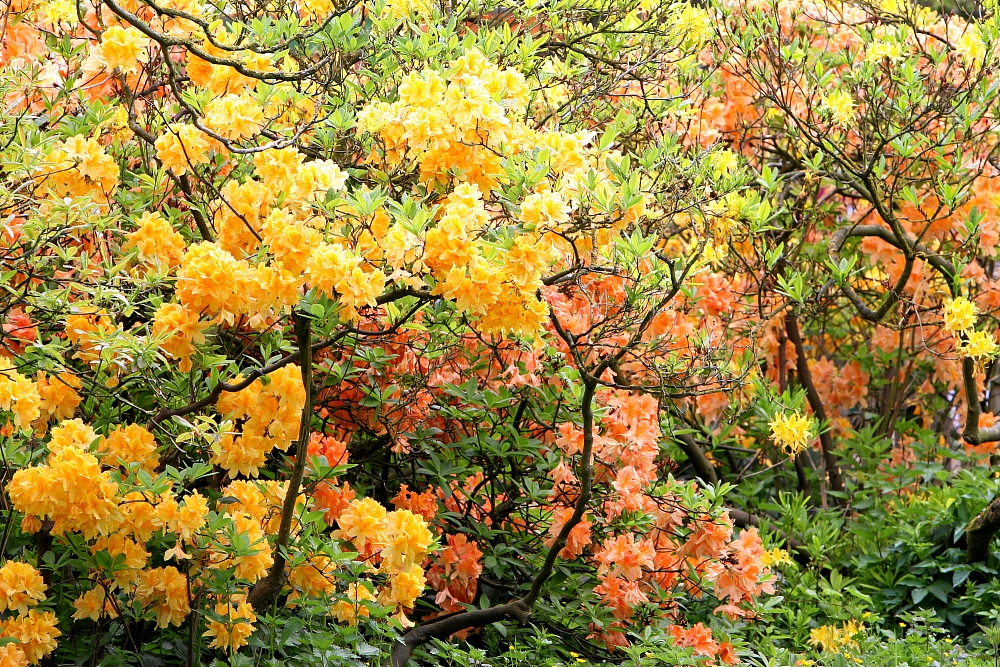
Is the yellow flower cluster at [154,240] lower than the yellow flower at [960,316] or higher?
lower

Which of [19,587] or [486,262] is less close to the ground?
[486,262]

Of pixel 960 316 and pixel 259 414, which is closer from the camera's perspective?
pixel 259 414

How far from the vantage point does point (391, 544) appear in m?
2.88

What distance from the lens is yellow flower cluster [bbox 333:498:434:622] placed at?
9.45 ft

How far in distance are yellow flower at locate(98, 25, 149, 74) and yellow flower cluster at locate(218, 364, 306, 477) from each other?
89 centimetres

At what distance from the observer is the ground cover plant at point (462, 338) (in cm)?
264

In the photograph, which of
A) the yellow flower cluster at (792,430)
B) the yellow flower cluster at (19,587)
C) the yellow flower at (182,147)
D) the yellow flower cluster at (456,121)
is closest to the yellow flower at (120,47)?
the yellow flower at (182,147)

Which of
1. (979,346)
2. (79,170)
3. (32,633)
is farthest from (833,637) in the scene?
(79,170)

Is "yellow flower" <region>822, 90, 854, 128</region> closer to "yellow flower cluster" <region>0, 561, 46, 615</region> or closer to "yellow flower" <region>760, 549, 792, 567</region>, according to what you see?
"yellow flower" <region>760, 549, 792, 567</region>

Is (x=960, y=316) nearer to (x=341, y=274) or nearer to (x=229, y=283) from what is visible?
(x=341, y=274)

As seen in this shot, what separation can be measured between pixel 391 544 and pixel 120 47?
4.76ft

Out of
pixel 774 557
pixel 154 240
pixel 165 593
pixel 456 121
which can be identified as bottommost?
pixel 165 593

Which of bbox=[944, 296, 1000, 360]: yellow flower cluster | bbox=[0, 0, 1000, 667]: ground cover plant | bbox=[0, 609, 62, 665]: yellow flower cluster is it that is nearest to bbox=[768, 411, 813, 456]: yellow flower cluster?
bbox=[0, 0, 1000, 667]: ground cover plant

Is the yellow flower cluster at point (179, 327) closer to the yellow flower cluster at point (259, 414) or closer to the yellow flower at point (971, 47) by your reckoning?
the yellow flower cluster at point (259, 414)
